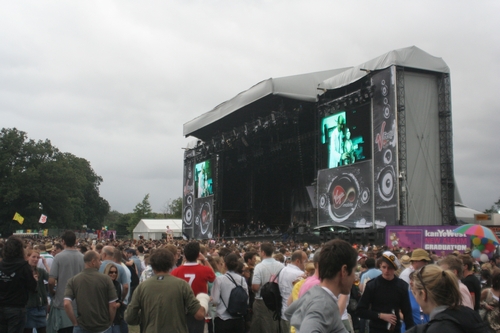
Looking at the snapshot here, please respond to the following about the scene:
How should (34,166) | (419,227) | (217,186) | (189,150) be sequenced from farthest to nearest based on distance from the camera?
(34,166) < (189,150) < (217,186) < (419,227)

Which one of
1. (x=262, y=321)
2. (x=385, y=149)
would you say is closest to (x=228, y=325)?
(x=262, y=321)

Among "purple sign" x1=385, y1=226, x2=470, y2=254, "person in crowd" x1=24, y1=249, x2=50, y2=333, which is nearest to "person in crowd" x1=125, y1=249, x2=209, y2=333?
"person in crowd" x1=24, y1=249, x2=50, y2=333

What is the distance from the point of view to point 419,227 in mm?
16953

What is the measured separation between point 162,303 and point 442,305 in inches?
94.1

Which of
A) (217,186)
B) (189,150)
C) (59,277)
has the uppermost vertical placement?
(189,150)

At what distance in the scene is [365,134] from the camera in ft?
74.0

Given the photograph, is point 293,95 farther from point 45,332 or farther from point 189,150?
point 45,332

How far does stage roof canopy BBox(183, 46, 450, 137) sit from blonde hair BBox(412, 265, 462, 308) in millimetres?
19714

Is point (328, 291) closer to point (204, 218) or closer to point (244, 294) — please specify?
point (244, 294)

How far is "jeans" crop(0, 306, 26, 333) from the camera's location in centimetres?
570

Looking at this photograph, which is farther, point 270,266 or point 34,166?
point 34,166

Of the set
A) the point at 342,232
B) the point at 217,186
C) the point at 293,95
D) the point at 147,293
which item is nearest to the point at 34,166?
the point at 217,186

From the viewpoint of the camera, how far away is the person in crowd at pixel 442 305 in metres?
2.46

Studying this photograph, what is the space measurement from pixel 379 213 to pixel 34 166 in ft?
136
